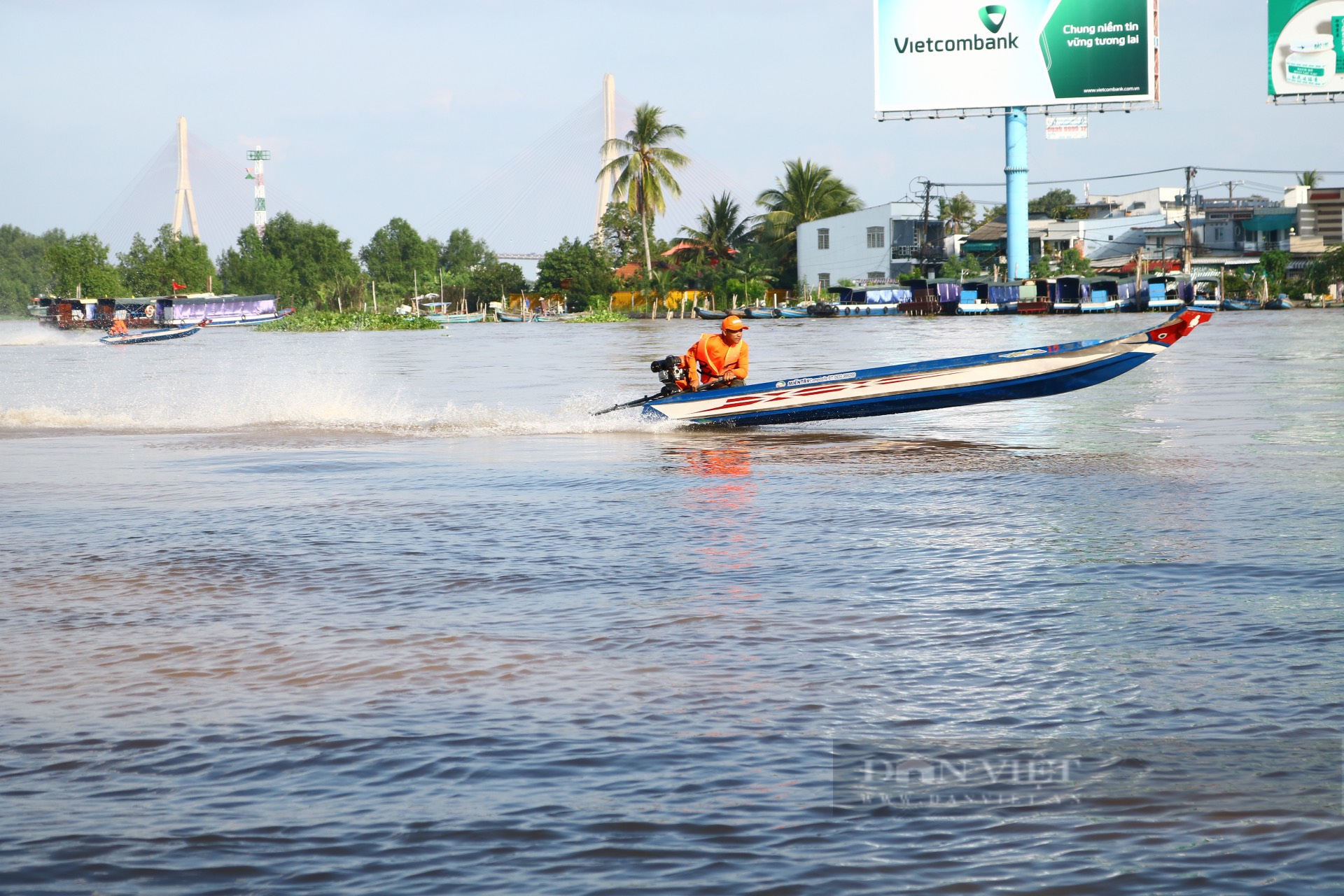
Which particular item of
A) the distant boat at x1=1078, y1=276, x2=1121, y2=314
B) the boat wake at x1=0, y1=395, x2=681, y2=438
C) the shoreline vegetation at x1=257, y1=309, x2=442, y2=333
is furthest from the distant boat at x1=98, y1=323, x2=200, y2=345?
the distant boat at x1=1078, y1=276, x2=1121, y2=314

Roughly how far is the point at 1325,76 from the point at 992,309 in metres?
16.4

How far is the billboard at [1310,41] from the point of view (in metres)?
44.1

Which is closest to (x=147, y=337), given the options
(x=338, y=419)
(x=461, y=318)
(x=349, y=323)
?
(x=349, y=323)

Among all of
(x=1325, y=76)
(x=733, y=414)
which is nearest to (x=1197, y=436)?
(x=733, y=414)

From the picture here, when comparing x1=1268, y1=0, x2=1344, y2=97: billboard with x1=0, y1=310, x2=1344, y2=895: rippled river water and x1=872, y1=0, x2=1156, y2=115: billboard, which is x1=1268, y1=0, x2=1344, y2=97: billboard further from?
x1=0, y1=310, x2=1344, y2=895: rippled river water

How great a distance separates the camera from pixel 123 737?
4105 millimetres

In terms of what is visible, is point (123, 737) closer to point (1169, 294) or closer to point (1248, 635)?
point (1248, 635)

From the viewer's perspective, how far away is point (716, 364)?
537 inches

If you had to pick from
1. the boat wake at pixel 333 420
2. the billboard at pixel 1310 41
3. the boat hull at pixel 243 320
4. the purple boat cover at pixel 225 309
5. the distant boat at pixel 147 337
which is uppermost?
the billboard at pixel 1310 41

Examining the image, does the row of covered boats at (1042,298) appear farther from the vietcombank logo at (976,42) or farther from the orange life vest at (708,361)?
the orange life vest at (708,361)

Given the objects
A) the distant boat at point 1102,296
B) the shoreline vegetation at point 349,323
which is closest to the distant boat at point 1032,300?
the distant boat at point 1102,296

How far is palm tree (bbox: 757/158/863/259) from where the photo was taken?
6725 centimetres

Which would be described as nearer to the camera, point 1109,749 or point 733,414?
point 1109,749

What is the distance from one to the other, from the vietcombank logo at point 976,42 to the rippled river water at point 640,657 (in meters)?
40.2
